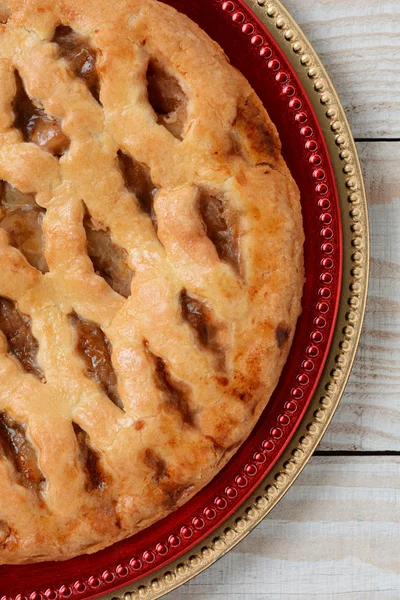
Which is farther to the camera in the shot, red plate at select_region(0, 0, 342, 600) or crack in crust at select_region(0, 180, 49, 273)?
red plate at select_region(0, 0, 342, 600)

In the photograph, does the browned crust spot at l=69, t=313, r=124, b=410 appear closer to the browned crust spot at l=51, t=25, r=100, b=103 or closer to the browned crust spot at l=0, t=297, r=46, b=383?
the browned crust spot at l=0, t=297, r=46, b=383

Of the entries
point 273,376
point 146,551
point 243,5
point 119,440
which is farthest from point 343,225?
point 146,551

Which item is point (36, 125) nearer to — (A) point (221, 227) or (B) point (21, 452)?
(A) point (221, 227)

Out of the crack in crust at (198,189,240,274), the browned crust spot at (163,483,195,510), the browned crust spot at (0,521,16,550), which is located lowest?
the browned crust spot at (0,521,16,550)

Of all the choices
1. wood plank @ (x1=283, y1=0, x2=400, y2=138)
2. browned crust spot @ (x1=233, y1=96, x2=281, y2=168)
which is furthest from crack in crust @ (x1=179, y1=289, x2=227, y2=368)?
wood plank @ (x1=283, y1=0, x2=400, y2=138)

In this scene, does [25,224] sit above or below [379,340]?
below

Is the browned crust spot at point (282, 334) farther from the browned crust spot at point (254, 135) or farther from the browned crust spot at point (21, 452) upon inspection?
the browned crust spot at point (21, 452)

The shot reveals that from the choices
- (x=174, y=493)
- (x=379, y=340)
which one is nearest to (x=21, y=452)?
(x=174, y=493)
